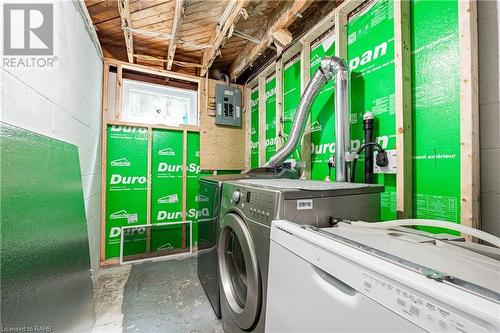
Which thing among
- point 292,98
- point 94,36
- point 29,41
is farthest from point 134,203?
point 292,98

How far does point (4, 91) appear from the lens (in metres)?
0.77

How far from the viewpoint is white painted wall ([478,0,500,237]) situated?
3.10 ft

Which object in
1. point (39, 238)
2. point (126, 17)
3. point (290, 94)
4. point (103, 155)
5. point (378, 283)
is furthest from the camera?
point (103, 155)

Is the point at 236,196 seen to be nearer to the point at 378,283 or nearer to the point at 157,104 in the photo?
the point at 378,283

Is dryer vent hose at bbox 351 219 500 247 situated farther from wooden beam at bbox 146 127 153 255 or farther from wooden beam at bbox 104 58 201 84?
wooden beam at bbox 104 58 201 84

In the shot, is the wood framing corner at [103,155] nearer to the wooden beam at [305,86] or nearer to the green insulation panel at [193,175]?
the green insulation panel at [193,175]

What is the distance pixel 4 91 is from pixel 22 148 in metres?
0.21

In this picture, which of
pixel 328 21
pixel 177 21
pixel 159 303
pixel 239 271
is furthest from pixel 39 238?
pixel 328 21

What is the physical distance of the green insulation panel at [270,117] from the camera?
2.50 meters

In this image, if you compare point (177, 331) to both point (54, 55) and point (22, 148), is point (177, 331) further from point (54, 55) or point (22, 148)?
point (54, 55)

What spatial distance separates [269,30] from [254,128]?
4.00 feet

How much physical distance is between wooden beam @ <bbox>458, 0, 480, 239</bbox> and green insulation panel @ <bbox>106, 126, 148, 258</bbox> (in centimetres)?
270

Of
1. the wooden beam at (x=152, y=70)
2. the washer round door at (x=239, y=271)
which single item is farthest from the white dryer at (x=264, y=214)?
the wooden beam at (x=152, y=70)

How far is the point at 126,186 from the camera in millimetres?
2461
